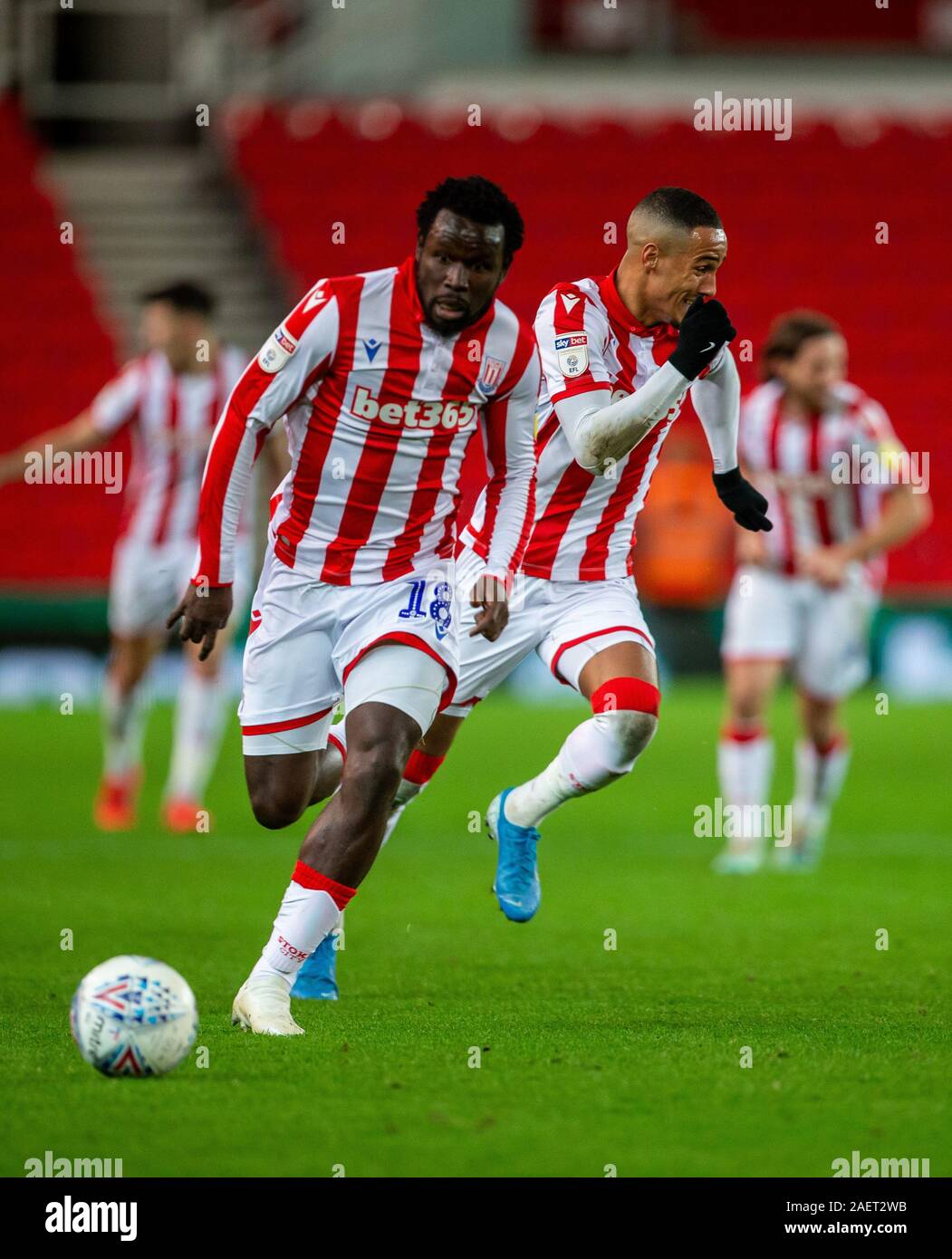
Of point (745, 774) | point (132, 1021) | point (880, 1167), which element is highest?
point (745, 774)

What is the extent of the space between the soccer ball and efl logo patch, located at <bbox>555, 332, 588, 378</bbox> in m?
2.25

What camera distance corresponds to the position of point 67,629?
1709 centimetres

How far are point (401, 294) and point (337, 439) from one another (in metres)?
0.46

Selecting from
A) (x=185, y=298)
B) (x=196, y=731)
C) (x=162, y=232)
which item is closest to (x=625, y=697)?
(x=196, y=731)

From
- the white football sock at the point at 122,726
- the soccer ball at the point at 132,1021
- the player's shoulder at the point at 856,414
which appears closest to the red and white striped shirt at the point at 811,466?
the player's shoulder at the point at 856,414

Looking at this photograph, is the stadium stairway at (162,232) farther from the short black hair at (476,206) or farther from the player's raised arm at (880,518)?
the short black hair at (476,206)

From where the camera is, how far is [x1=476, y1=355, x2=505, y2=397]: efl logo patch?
577 centimetres

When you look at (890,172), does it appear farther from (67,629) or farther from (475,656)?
(475,656)

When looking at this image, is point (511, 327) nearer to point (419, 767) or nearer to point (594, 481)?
point (594, 481)

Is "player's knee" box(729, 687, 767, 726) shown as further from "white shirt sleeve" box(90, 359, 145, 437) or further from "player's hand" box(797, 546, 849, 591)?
"white shirt sleeve" box(90, 359, 145, 437)

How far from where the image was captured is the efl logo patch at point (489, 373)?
5.77 metres

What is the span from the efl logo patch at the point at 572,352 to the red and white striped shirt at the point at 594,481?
0.42 ft

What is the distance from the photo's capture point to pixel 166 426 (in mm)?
10953

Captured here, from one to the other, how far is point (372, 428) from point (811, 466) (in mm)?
4641
